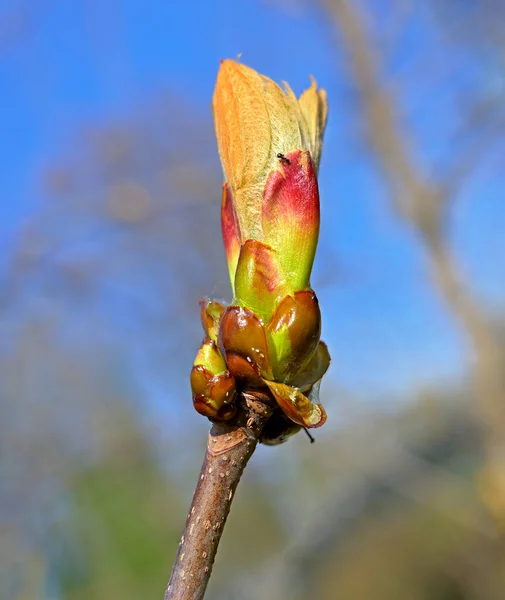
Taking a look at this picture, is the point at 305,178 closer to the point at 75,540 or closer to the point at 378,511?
the point at 378,511

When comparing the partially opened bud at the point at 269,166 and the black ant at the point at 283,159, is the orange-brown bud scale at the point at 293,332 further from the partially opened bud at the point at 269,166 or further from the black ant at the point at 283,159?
the black ant at the point at 283,159

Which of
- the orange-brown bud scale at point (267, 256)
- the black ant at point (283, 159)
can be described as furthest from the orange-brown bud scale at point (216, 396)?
the black ant at point (283, 159)

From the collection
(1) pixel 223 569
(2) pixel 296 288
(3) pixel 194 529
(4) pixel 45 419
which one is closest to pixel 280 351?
(2) pixel 296 288

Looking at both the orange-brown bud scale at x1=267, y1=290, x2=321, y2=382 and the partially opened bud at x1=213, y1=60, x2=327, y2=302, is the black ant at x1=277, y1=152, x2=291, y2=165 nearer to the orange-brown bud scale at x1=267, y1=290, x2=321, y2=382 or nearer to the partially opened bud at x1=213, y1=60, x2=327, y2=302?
the partially opened bud at x1=213, y1=60, x2=327, y2=302

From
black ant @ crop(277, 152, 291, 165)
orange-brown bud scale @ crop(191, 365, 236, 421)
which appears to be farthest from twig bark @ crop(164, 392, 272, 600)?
black ant @ crop(277, 152, 291, 165)

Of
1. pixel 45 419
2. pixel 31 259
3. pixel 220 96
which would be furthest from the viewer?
pixel 45 419

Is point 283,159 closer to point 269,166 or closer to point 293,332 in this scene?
point 269,166
